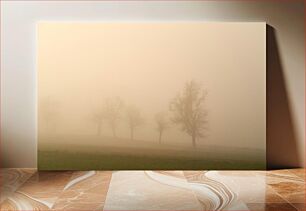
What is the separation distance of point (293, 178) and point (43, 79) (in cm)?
219

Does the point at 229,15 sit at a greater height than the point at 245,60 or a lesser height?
greater

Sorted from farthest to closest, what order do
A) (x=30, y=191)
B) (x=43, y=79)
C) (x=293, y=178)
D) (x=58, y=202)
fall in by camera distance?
(x=43, y=79), (x=293, y=178), (x=30, y=191), (x=58, y=202)

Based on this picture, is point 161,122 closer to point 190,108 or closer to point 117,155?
point 190,108

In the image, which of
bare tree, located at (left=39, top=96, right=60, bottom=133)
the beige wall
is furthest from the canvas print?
the beige wall

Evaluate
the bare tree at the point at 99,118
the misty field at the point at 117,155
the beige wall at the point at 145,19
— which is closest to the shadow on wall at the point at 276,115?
the beige wall at the point at 145,19

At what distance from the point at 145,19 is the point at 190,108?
856 millimetres

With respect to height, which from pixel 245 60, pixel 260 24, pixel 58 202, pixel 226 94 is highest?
pixel 260 24

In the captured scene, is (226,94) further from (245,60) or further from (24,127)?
(24,127)

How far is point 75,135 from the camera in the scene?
3.92 meters

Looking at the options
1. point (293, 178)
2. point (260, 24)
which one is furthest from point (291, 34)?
point (293, 178)

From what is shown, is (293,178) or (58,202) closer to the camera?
(58,202)

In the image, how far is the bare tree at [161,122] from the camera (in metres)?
3.92

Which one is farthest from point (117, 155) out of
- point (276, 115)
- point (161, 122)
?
point (276, 115)

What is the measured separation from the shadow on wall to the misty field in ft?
1.23
